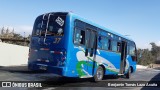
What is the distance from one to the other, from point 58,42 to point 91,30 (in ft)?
8.67

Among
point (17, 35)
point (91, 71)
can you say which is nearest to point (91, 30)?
point (91, 71)

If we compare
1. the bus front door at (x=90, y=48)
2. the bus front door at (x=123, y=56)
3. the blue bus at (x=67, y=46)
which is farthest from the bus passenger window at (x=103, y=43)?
the bus front door at (x=123, y=56)

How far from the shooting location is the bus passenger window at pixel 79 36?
14.4 m

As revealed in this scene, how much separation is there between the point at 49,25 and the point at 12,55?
1574 cm

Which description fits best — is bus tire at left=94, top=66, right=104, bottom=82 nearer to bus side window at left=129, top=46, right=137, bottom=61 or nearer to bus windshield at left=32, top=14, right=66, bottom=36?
bus windshield at left=32, top=14, right=66, bottom=36

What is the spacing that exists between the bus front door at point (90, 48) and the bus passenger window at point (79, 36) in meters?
0.44

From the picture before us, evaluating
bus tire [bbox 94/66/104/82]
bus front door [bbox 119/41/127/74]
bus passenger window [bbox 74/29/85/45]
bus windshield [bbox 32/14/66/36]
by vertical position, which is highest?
bus windshield [bbox 32/14/66/36]

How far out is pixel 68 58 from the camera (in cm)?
1380

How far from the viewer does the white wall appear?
1078 inches

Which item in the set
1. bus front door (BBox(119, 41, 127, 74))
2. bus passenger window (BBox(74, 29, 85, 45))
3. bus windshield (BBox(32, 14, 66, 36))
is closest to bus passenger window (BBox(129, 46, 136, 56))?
bus front door (BBox(119, 41, 127, 74))

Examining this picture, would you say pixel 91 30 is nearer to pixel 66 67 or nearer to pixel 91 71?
pixel 91 71

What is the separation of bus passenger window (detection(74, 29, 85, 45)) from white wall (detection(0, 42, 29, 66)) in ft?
44.9

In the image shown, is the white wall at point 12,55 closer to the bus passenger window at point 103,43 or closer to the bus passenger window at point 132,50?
the bus passenger window at point 132,50

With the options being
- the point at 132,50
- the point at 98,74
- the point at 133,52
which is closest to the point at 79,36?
the point at 98,74
